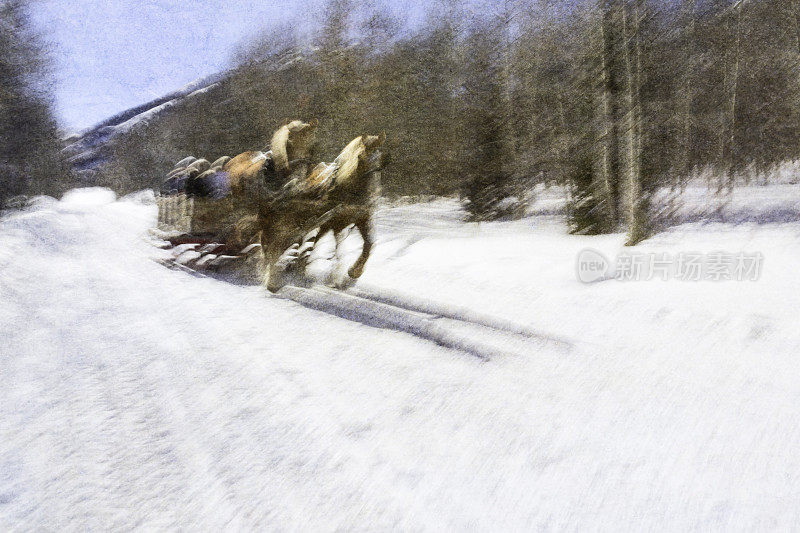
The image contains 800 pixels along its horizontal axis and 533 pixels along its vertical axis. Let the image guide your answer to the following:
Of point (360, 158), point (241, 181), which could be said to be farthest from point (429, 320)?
point (241, 181)

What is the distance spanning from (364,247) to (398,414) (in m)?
2.54

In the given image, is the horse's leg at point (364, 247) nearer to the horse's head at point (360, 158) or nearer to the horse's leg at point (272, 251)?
the horse's head at point (360, 158)

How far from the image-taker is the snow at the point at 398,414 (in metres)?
1.46

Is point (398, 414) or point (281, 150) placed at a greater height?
point (281, 150)

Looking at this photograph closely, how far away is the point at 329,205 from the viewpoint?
171 inches

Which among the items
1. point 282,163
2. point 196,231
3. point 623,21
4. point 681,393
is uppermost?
point 623,21

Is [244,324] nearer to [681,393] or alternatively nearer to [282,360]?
[282,360]

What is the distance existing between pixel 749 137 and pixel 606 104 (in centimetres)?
438

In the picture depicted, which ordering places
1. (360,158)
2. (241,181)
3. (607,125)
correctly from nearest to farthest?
1. (360,158)
2. (241,181)
3. (607,125)

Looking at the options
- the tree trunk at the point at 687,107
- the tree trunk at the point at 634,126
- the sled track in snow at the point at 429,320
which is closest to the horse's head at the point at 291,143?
the sled track in snow at the point at 429,320

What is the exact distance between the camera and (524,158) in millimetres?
9602

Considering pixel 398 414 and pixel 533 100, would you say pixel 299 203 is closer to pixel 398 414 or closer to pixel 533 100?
pixel 398 414

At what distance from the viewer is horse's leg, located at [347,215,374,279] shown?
14.5 feet

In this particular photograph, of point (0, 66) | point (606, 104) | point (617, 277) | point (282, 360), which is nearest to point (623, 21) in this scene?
point (606, 104)
